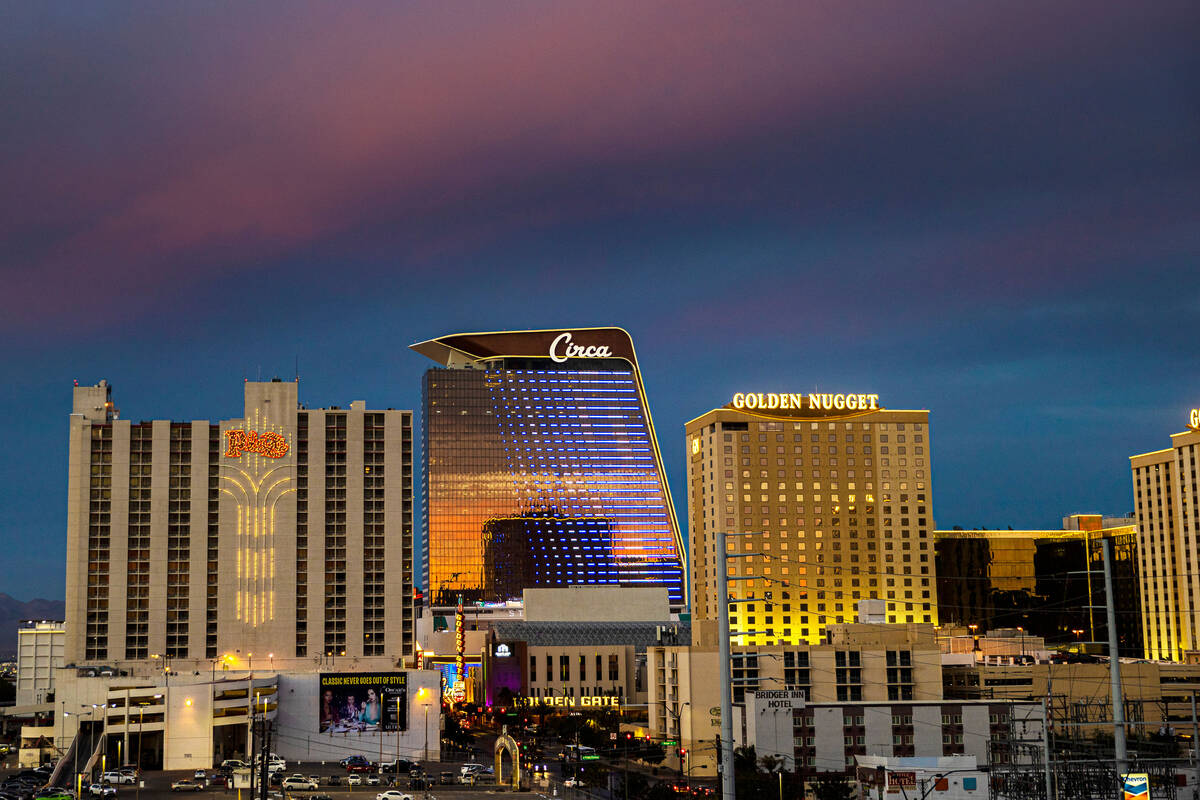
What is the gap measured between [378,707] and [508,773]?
30.6 m

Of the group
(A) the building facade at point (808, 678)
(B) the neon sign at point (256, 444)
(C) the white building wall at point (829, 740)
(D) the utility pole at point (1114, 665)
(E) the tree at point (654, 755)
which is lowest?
(E) the tree at point (654, 755)

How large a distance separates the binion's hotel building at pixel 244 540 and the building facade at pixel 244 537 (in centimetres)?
19

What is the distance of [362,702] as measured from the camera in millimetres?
162250

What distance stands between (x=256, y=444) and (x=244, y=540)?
12.8m

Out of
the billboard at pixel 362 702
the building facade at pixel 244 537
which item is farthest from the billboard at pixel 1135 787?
the building facade at pixel 244 537

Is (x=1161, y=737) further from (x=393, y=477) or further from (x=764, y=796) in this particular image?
(x=393, y=477)

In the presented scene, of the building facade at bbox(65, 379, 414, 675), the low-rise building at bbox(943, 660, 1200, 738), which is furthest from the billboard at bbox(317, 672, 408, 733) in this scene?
the low-rise building at bbox(943, 660, 1200, 738)

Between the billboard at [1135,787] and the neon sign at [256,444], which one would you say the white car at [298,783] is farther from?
the billboard at [1135,787]

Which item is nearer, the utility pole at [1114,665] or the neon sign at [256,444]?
the utility pole at [1114,665]

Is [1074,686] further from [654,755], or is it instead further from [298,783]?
[298,783]

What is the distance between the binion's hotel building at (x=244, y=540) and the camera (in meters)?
183

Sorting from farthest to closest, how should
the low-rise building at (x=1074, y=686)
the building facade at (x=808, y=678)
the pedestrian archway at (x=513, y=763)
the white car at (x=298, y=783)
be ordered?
the low-rise building at (x=1074, y=686), the building facade at (x=808, y=678), the pedestrian archway at (x=513, y=763), the white car at (x=298, y=783)

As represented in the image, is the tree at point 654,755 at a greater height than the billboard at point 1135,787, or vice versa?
the billboard at point 1135,787

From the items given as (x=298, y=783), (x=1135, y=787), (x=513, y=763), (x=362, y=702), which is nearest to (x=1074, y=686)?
(x=513, y=763)
